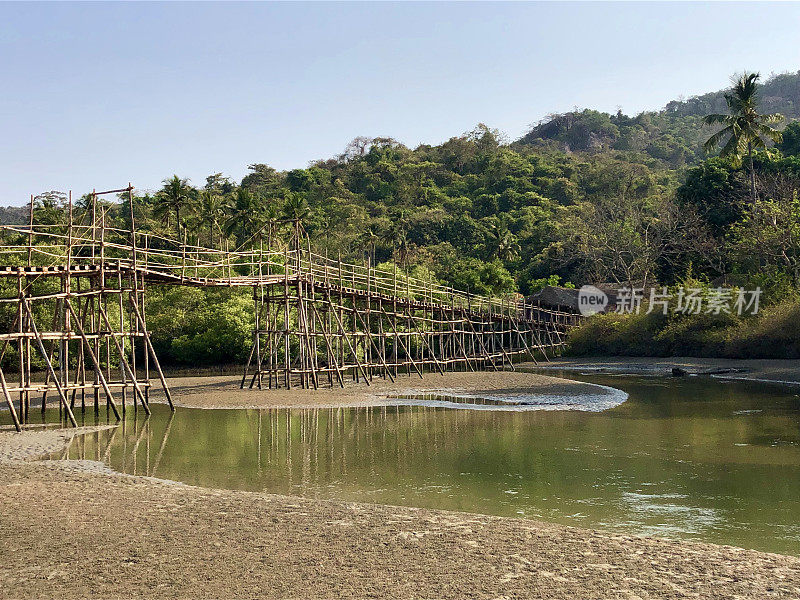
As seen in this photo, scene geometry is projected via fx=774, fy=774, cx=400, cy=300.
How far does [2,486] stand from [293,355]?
101 ft

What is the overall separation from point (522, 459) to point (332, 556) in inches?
286

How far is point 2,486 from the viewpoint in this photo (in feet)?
37.4

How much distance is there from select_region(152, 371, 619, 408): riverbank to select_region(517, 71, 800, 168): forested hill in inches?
3302

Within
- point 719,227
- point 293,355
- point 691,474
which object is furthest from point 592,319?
point 691,474

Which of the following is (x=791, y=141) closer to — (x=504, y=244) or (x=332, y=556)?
(x=504, y=244)

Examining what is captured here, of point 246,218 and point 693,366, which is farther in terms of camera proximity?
point 246,218

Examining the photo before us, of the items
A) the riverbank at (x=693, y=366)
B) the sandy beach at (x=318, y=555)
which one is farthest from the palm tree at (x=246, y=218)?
the sandy beach at (x=318, y=555)

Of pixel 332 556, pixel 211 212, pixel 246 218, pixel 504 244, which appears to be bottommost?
pixel 332 556

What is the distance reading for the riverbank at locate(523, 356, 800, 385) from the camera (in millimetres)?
32750

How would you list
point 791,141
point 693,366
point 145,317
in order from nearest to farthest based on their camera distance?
point 693,366 < point 145,317 < point 791,141

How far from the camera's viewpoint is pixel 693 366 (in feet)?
128

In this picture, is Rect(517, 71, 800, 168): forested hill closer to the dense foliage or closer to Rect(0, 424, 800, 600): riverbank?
the dense foliage

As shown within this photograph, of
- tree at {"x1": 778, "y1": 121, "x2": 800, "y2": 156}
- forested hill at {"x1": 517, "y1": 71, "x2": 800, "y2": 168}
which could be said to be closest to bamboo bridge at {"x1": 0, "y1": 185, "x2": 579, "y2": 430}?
tree at {"x1": 778, "y1": 121, "x2": 800, "y2": 156}

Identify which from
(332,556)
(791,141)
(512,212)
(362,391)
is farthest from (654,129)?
(332,556)
